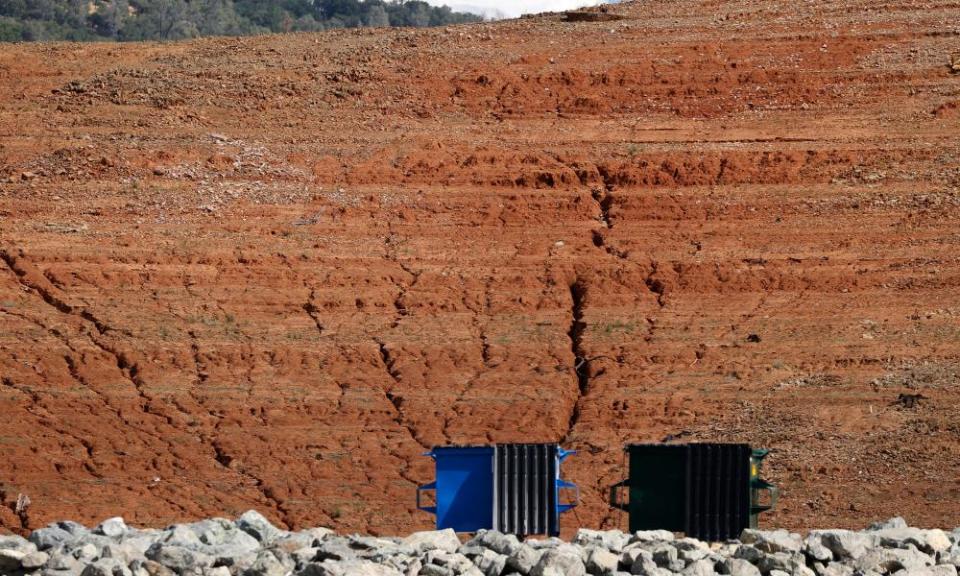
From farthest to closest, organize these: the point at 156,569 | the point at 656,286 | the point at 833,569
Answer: the point at 656,286 → the point at 833,569 → the point at 156,569

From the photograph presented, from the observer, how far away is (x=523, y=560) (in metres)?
12.8

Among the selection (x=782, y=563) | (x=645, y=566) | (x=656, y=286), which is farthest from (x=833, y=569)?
(x=656, y=286)

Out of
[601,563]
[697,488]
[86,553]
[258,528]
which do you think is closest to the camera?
[86,553]

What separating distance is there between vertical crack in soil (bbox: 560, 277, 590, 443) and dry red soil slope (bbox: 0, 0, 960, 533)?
0.16 feet

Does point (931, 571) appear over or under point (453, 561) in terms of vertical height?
under

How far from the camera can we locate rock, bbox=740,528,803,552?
13234 mm

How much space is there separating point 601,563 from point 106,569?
10.9ft

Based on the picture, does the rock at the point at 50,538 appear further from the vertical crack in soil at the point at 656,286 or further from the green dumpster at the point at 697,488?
the vertical crack in soil at the point at 656,286

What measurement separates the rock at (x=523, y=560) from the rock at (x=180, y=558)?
6.70 ft

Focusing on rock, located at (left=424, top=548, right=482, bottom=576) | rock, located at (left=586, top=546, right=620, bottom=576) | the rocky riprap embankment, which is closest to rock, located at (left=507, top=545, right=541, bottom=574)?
the rocky riprap embankment

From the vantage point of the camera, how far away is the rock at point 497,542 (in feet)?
43.0

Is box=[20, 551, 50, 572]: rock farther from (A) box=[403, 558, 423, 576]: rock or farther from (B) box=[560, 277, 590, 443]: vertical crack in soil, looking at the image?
(B) box=[560, 277, 590, 443]: vertical crack in soil

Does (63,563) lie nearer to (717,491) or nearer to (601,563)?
(601,563)

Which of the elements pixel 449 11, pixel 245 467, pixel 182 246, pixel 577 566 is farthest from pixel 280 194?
pixel 449 11
